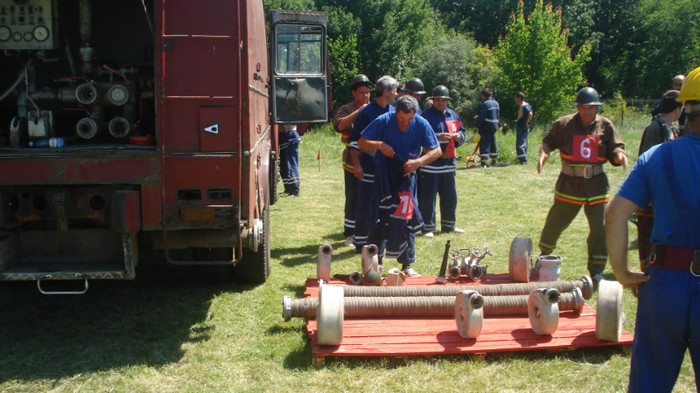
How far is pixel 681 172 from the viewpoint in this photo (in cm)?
297

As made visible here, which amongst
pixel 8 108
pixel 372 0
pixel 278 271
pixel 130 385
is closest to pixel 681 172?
pixel 130 385

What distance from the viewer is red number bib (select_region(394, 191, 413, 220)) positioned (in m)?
6.13

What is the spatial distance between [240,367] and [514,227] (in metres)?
5.90

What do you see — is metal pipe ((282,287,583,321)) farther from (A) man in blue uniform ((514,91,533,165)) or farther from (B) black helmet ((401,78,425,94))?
(A) man in blue uniform ((514,91,533,165))

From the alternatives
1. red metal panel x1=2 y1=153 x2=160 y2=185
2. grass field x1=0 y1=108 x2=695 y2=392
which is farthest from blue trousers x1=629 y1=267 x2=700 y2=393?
red metal panel x1=2 y1=153 x2=160 y2=185

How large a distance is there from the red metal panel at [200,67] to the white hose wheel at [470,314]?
2.17 m

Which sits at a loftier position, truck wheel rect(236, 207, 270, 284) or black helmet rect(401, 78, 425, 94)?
black helmet rect(401, 78, 425, 94)

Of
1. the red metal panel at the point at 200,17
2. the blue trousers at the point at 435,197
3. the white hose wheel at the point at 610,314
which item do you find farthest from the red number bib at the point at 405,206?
the blue trousers at the point at 435,197

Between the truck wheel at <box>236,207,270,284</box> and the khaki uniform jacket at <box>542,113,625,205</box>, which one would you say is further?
the khaki uniform jacket at <box>542,113,625,205</box>

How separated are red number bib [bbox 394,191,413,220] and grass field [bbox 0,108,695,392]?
1.24 meters

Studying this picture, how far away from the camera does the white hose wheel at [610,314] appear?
4695 mm

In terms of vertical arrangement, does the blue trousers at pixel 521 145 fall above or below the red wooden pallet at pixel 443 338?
above

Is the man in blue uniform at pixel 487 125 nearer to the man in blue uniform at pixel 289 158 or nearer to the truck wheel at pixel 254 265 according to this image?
the man in blue uniform at pixel 289 158

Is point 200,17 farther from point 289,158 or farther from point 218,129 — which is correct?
point 289,158
